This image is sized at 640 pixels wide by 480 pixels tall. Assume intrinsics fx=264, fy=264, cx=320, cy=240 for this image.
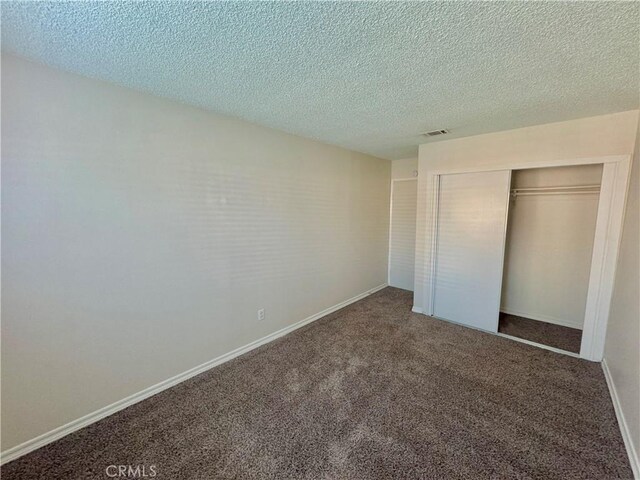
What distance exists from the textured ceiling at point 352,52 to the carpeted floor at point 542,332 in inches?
93.0

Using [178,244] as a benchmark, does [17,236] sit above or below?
above

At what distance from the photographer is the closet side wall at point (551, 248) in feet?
10.5

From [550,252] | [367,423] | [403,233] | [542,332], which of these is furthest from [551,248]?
[367,423]

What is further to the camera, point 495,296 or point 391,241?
point 391,241

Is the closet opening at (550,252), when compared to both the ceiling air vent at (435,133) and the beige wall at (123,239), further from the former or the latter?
the beige wall at (123,239)

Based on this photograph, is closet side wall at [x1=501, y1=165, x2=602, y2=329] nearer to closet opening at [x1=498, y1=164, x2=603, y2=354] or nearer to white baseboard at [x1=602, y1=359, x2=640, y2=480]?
closet opening at [x1=498, y1=164, x2=603, y2=354]

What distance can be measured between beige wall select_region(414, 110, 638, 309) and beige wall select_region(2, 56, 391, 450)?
5.69 ft

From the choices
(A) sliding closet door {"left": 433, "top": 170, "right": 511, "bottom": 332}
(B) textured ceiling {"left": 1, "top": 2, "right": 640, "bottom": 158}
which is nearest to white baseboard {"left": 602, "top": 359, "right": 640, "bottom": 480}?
(A) sliding closet door {"left": 433, "top": 170, "right": 511, "bottom": 332}

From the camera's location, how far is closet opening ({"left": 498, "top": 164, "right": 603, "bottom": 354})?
10.3 ft

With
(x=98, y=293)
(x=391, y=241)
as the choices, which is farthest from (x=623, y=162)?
(x=98, y=293)

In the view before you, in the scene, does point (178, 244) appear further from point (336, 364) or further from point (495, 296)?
point (495, 296)

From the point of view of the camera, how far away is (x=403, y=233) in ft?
15.6

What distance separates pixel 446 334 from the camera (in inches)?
124

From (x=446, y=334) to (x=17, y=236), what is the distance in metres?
3.84
